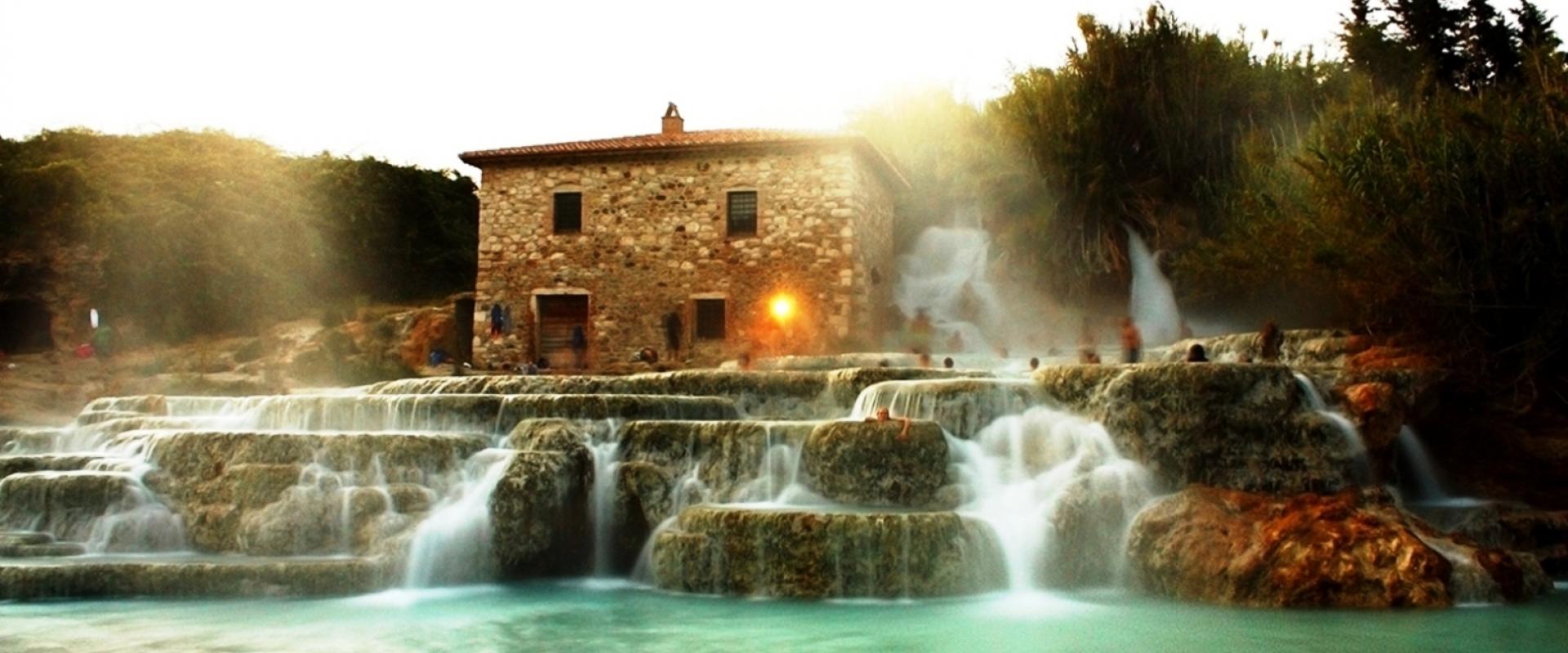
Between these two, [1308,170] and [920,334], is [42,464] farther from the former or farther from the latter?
[920,334]

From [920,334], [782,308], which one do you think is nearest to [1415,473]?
[920,334]

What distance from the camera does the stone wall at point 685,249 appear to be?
2317 centimetres

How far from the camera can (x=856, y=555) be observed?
30.8 feet

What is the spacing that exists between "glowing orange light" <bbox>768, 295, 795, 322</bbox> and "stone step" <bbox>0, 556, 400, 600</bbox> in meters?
14.0

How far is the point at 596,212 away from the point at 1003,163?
28.9ft

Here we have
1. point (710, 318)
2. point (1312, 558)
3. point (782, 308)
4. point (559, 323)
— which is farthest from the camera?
point (559, 323)

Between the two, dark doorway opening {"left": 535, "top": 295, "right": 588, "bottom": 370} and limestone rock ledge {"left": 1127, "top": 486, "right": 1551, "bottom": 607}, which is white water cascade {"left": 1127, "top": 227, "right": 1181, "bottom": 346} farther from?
limestone rock ledge {"left": 1127, "top": 486, "right": 1551, "bottom": 607}

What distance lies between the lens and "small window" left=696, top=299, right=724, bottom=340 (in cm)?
2384

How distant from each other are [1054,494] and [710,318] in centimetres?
1416

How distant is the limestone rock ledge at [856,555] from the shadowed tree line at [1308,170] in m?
6.92

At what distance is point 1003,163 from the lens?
1014 inches

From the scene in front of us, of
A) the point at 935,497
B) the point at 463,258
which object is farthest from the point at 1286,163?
the point at 463,258

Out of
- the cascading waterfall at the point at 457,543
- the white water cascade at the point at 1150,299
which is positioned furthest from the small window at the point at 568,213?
the cascading waterfall at the point at 457,543

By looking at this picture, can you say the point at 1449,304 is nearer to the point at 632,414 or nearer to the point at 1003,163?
the point at 632,414
